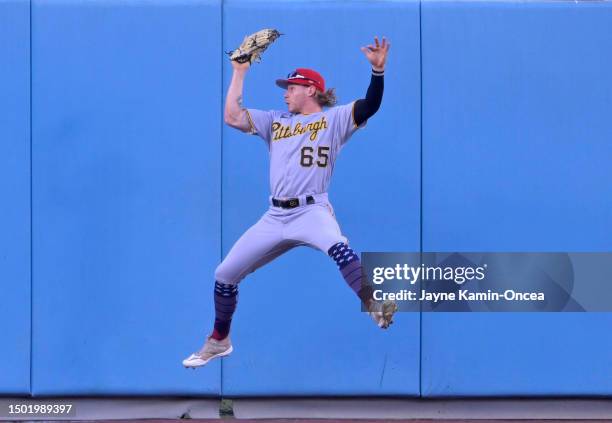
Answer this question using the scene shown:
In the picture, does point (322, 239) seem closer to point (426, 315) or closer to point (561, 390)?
point (426, 315)

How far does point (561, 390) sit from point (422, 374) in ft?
3.26

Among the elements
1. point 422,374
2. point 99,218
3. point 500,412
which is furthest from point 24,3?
point 500,412

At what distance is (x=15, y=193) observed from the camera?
25.7ft

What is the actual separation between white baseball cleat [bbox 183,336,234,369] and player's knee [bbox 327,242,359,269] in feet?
4.27

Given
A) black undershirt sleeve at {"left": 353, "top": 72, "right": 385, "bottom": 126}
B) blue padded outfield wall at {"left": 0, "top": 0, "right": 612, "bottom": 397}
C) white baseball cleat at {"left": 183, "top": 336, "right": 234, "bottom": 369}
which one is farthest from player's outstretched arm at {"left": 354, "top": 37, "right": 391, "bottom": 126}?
white baseball cleat at {"left": 183, "top": 336, "right": 234, "bottom": 369}

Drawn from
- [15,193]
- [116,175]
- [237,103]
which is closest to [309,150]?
[237,103]

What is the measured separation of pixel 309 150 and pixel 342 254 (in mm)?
834

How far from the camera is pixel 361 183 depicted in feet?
25.8

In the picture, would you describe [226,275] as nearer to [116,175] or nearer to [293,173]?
[293,173]

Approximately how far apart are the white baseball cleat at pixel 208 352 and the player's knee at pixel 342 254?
4.27ft

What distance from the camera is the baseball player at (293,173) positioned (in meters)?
6.89

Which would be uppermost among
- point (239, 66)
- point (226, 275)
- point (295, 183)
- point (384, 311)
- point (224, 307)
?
point (239, 66)

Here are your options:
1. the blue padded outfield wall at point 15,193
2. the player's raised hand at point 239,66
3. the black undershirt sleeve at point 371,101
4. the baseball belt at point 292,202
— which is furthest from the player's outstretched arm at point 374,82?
the blue padded outfield wall at point 15,193

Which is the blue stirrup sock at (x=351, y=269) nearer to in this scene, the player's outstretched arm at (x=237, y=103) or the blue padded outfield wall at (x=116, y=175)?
the player's outstretched arm at (x=237, y=103)
